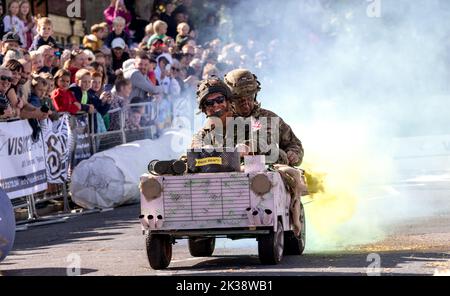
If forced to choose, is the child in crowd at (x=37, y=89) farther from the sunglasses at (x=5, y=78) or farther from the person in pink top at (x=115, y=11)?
the person in pink top at (x=115, y=11)

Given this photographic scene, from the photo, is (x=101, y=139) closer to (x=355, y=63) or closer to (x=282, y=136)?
(x=282, y=136)

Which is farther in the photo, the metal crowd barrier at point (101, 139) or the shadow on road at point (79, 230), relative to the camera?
the metal crowd barrier at point (101, 139)

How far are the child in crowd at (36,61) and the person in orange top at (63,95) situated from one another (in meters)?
0.35

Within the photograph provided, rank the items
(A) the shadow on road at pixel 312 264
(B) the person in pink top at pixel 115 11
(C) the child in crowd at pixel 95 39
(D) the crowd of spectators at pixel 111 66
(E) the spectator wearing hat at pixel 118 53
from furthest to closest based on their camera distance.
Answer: (B) the person in pink top at pixel 115 11 < (E) the spectator wearing hat at pixel 118 53 < (C) the child in crowd at pixel 95 39 < (D) the crowd of spectators at pixel 111 66 < (A) the shadow on road at pixel 312 264

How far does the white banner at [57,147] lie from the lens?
1913cm

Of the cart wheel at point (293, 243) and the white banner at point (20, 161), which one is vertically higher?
the white banner at point (20, 161)

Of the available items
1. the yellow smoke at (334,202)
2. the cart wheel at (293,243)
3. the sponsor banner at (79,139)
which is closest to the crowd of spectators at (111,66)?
the sponsor banner at (79,139)

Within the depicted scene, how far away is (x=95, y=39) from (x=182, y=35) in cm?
475

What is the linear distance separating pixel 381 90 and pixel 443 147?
20.8 ft

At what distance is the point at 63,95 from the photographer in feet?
65.5

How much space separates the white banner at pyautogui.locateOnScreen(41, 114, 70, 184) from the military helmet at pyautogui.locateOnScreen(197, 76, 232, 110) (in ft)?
19.3

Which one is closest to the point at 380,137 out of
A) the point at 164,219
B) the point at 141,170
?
the point at 141,170
